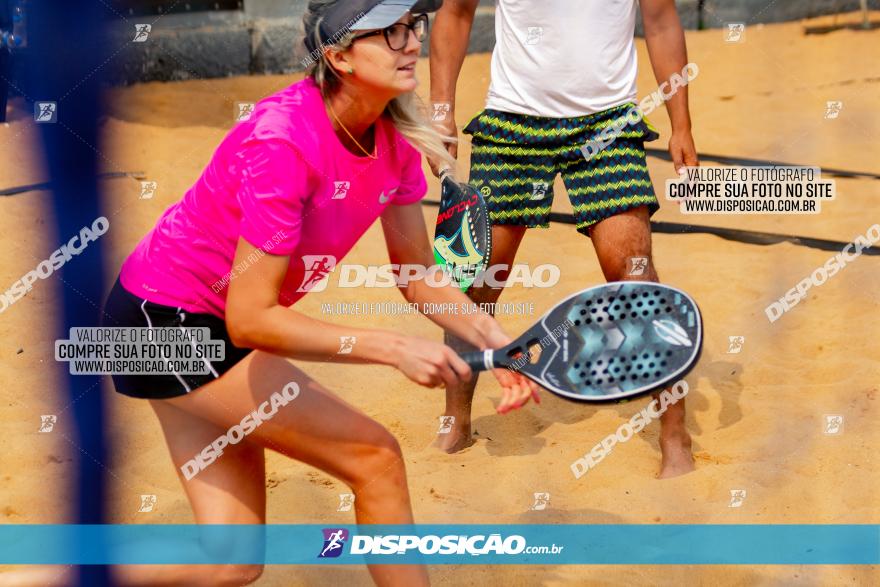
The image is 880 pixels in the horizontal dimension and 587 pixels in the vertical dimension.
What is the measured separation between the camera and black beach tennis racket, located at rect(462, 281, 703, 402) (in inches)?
99.0

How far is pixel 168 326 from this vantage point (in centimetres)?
258

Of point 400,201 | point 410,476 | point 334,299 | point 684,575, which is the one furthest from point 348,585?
point 334,299

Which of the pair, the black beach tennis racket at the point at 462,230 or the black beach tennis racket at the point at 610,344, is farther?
the black beach tennis racket at the point at 462,230

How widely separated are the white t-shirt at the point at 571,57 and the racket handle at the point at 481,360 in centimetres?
134

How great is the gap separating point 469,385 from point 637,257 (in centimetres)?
68

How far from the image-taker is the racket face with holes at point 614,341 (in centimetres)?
253

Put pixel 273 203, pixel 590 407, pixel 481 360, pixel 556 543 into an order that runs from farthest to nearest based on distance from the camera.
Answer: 1. pixel 590 407
2. pixel 556 543
3. pixel 481 360
4. pixel 273 203

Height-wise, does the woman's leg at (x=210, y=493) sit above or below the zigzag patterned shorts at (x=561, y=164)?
below

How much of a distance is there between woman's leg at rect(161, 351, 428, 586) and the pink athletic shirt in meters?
0.17
